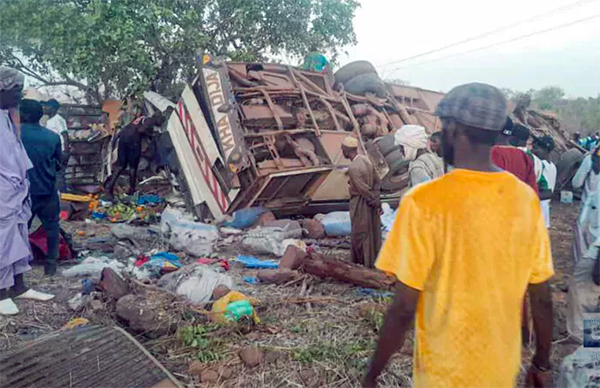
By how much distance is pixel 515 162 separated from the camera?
12.3 ft

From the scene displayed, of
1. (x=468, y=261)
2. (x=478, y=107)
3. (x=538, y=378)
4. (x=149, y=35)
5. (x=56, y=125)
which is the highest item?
(x=149, y=35)

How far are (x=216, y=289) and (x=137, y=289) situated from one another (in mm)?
618

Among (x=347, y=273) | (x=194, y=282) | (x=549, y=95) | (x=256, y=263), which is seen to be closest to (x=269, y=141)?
(x=256, y=263)

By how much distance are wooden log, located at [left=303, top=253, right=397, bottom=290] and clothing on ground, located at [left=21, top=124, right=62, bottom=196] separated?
225cm

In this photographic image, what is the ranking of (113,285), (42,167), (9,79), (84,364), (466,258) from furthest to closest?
(42,167)
(113,285)
(9,79)
(84,364)
(466,258)

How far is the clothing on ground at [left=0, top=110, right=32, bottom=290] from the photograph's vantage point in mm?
3879

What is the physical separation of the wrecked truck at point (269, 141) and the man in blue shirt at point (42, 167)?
2129 mm

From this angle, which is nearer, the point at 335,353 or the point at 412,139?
the point at 335,353

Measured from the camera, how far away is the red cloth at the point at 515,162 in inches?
146

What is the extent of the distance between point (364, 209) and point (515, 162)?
186 centimetres

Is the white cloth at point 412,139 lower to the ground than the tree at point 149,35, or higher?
lower

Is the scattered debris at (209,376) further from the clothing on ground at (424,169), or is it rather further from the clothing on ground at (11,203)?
the clothing on ground at (424,169)

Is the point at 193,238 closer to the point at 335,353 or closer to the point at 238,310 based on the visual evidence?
the point at 238,310

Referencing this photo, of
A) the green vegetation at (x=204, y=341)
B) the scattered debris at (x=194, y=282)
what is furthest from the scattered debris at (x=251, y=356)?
the scattered debris at (x=194, y=282)
